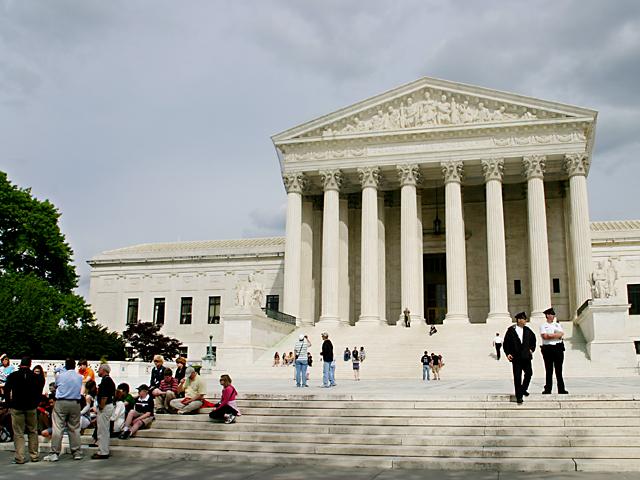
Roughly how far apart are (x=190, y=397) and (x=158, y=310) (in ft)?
162

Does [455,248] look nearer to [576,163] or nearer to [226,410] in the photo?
[576,163]

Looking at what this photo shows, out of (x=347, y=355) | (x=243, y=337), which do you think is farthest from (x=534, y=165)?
(x=243, y=337)

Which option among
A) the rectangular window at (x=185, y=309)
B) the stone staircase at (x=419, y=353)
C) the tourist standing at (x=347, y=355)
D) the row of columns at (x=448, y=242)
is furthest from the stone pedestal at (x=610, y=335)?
the rectangular window at (x=185, y=309)

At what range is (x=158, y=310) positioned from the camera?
63.9m

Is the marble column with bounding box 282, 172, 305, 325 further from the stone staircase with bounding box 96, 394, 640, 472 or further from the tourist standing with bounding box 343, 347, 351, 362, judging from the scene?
the stone staircase with bounding box 96, 394, 640, 472

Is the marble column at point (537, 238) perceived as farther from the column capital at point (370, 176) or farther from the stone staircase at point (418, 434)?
the stone staircase at point (418, 434)

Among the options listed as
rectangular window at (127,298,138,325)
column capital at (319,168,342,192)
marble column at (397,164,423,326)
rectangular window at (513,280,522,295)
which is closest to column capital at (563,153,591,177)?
rectangular window at (513,280,522,295)

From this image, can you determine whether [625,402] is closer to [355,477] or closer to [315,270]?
[355,477]

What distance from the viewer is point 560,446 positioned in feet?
41.3

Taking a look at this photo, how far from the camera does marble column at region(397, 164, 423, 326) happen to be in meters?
46.9

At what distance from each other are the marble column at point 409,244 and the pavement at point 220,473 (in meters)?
34.6

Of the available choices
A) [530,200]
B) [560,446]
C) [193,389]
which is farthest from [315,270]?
[560,446]

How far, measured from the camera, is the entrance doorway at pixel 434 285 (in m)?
55.6

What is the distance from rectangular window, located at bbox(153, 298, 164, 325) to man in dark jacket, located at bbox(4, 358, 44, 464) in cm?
5035
